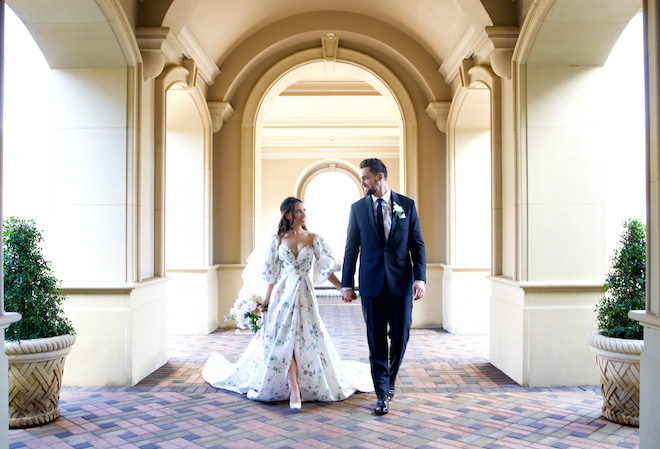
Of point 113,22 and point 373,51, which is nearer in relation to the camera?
point 113,22

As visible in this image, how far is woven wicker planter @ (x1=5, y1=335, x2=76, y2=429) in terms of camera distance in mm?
3643

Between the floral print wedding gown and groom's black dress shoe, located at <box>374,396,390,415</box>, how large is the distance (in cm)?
48

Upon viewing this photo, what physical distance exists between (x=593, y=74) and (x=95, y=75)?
4.51m

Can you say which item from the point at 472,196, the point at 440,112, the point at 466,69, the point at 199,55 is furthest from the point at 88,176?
the point at 472,196

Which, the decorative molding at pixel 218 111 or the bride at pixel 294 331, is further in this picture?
the decorative molding at pixel 218 111

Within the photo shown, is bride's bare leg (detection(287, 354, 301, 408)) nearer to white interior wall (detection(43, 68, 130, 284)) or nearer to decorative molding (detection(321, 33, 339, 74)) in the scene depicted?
white interior wall (detection(43, 68, 130, 284))

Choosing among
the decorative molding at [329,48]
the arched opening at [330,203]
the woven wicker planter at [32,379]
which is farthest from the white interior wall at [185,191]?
the arched opening at [330,203]

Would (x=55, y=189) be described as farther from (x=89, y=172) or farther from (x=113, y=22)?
(x=113, y=22)

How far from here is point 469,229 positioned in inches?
305

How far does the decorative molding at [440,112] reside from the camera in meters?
7.71

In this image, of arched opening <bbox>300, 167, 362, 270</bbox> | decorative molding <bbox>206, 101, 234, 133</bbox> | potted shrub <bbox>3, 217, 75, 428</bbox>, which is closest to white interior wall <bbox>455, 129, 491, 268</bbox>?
decorative molding <bbox>206, 101, 234, 133</bbox>

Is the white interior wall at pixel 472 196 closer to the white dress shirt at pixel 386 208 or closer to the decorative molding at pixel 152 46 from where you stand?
Answer: the white dress shirt at pixel 386 208

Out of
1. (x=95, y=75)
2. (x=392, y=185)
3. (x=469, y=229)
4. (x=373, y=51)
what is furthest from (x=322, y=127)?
(x=95, y=75)

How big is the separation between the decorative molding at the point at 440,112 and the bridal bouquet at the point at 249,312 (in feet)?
14.6
